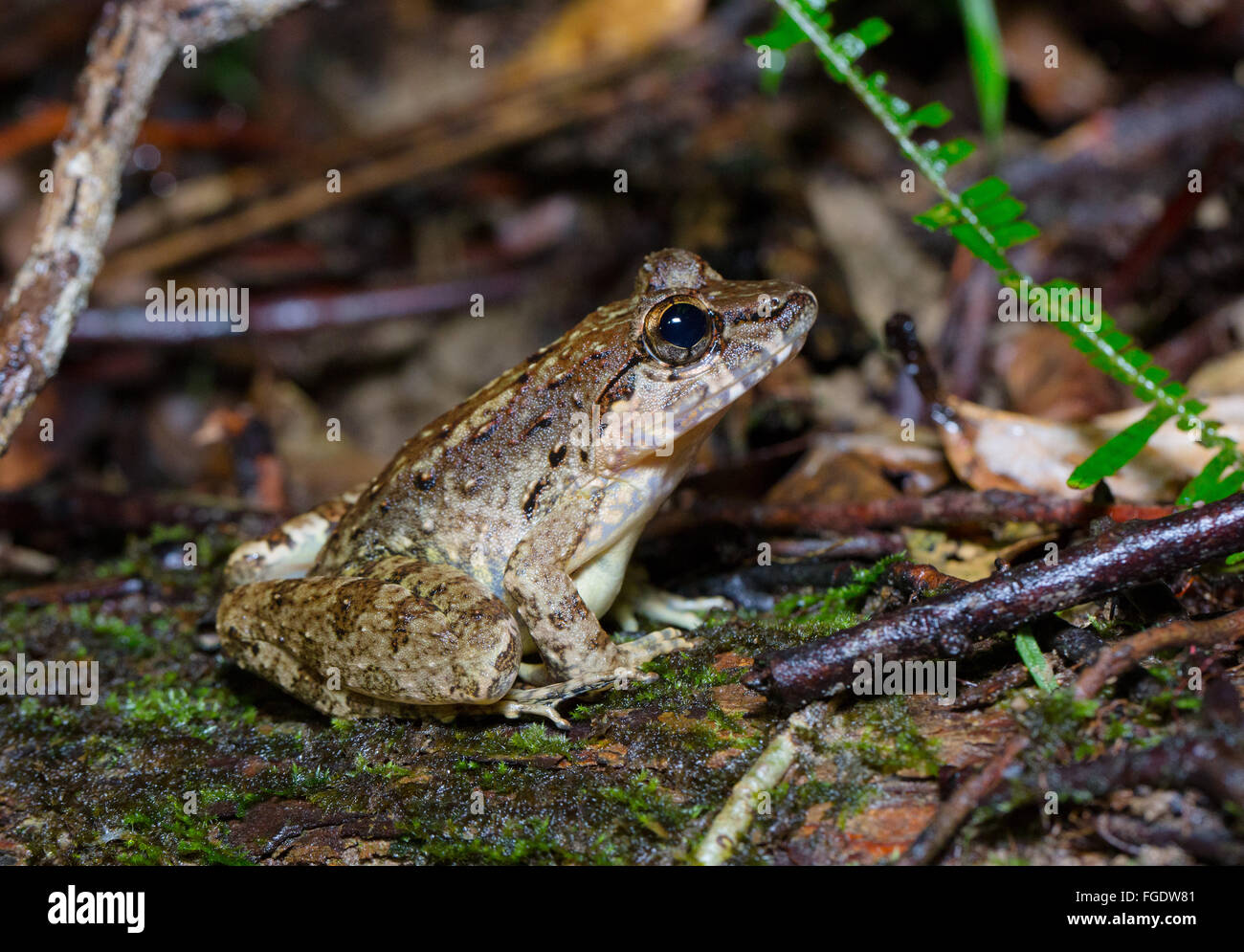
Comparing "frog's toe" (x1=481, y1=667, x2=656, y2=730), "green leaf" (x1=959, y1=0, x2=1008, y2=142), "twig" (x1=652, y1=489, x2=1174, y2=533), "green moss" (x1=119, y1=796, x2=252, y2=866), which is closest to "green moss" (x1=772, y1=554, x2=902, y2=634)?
"twig" (x1=652, y1=489, x2=1174, y2=533)

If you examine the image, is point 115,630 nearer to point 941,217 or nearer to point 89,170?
point 89,170

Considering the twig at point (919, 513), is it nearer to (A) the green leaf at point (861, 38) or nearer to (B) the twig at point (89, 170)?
(A) the green leaf at point (861, 38)

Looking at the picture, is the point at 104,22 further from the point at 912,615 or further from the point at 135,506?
the point at 912,615

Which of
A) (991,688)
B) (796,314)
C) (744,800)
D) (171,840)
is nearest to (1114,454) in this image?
(991,688)

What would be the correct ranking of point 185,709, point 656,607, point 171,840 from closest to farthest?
point 171,840
point 185,709
point 656,607

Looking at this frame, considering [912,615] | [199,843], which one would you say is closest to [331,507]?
[199,843]
